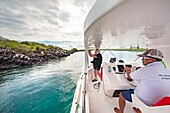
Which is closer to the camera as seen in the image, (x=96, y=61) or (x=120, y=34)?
(x=120, y=34)

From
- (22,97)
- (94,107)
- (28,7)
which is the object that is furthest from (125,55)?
(28,7)

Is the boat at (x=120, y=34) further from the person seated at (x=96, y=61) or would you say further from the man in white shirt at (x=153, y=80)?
the person seated at (x=96, y=61)

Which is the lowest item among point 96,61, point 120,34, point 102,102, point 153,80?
point 102,102

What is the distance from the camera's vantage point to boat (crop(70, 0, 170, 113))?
22.0 inches

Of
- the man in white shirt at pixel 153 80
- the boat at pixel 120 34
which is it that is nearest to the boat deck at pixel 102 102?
the boat at pixel 120 34

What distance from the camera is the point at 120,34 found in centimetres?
122

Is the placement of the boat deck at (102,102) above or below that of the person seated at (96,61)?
below

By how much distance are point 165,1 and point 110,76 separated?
7.43ft

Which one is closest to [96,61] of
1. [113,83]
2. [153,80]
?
[113,83]

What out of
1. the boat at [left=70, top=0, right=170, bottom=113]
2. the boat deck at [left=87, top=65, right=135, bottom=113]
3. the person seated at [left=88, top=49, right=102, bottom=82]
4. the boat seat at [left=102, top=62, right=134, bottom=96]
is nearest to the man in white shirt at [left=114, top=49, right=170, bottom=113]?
the boat at [left=70, top=0, right=170, bottom=113]

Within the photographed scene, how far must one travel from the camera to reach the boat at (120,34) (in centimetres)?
56

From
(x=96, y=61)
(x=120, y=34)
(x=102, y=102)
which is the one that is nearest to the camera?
(x=120, y=34)

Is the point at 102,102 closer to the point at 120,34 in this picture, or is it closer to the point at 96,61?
the point at 120,34

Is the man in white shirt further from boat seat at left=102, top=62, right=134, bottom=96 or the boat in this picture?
boat seat at left=102, top=62, right=134, bottom=96
